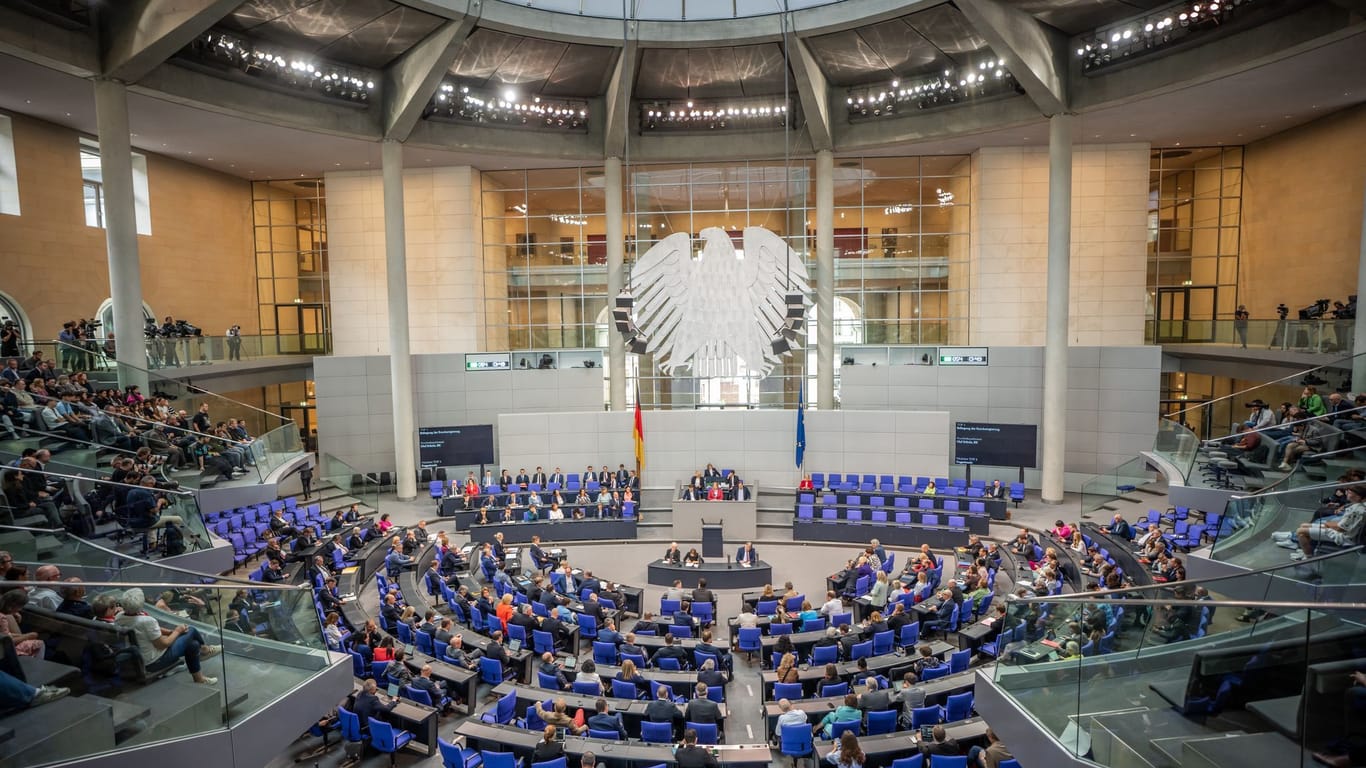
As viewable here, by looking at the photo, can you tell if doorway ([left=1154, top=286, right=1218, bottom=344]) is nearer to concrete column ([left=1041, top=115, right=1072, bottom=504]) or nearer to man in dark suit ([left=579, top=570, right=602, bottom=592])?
concrete column ([left=1041, top=115, right=1072, bottom=504])

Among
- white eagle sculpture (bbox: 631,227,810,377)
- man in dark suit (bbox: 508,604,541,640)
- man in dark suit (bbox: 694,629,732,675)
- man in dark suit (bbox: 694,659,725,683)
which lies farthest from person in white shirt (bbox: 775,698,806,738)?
white eagle sculpture (bbox: 631,227,810,377)

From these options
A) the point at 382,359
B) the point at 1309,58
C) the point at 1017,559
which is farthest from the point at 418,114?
the point at 1309,58

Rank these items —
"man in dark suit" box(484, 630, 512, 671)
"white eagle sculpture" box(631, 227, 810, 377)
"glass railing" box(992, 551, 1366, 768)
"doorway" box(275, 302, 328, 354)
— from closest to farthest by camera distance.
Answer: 1. "glass railing" box(992, 551, 1366, 768)
2. "man in dark suit" box(484, 630, 512, 671)
3. "white eagle sculpture" box(631, 227, 810, 377)
4. "doorway" box(275, 302, 328, 354)

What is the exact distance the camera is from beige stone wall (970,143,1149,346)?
21.8 m

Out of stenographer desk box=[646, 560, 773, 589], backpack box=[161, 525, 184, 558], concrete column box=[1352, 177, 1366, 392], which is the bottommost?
stenographer desk box=[646, 560, 773, 589]

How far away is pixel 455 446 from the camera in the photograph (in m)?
22.1

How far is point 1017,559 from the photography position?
1452cm

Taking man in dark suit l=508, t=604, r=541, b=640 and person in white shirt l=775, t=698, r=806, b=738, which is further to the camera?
man in dark suit l=508, t=604, r=541, b=640

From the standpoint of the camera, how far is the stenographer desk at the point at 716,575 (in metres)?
14.6

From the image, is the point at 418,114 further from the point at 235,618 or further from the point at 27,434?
the point at 235,618

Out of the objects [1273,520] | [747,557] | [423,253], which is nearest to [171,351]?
[423,253]

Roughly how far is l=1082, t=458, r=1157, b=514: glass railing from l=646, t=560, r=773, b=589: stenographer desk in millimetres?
8930

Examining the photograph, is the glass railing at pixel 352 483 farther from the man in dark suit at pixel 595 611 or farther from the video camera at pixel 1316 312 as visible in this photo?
the video camera at pixel 1316 312

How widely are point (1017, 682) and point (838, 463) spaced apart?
15215mm
